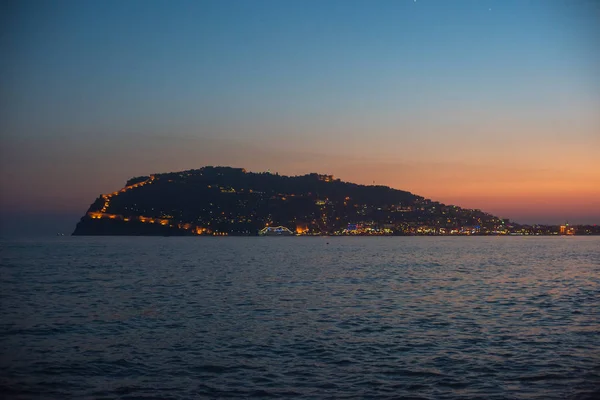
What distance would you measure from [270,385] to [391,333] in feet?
27.7

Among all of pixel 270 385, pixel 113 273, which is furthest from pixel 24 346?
pixel 113 273

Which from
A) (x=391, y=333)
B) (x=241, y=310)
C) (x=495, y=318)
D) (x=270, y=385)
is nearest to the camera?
(x=270, y=385)

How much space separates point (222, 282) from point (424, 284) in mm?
16039

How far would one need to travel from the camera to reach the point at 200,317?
2761 cm

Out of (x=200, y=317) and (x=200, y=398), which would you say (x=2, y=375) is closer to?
(x=200, y=398)

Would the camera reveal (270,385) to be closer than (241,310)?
Yes

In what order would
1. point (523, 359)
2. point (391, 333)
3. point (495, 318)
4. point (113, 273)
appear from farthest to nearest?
point (113, 273) → point (495, 318) → point (391, 333) → point (523, 359)

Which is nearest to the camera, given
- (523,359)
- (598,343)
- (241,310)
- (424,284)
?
(523,359)

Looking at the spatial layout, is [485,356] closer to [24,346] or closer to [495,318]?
[495,318]

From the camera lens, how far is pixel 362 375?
16.5m

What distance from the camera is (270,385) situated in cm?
1569

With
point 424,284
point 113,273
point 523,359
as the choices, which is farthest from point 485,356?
point 113,273

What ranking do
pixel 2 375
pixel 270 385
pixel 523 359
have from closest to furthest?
pixel 270 385 < pixel 2 375 < pixel 523 359

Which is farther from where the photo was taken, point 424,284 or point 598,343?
point 424,284
